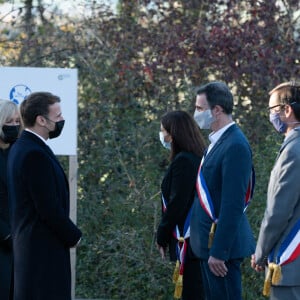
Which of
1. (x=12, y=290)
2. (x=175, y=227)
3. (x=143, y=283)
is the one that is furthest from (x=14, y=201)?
(x=143, y=283)

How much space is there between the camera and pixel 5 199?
6.51 metres

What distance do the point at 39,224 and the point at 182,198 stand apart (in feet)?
4.26

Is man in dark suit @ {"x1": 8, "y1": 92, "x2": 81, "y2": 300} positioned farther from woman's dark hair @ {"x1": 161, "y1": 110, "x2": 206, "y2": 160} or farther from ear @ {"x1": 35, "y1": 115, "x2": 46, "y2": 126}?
woman's dark hair @ {"x1": 161, "y1": 110, "x2": 206, "y2": 160}

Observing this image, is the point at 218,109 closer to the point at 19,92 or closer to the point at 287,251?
the point at 287,251

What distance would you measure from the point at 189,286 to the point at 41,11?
564cm

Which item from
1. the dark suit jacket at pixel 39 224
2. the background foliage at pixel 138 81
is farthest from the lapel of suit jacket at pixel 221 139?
the background foliage at pixel 138 81

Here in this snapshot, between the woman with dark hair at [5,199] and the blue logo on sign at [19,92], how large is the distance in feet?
4.54

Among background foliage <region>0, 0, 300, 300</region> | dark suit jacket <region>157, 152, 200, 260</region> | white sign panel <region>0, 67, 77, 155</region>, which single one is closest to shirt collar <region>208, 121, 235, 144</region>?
dark suit jacket <region>157, 152, 200, 260</region>

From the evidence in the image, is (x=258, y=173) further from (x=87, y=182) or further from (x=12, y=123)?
(x=12, y=123)

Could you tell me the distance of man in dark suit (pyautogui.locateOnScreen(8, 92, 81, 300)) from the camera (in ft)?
18.9

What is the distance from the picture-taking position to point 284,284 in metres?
5.46

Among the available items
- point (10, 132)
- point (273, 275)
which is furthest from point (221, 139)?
point (10, 132)

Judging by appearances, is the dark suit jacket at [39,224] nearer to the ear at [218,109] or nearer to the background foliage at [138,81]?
the ear at [218,109]

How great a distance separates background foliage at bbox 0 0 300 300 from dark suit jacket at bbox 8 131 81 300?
3.35 metres
